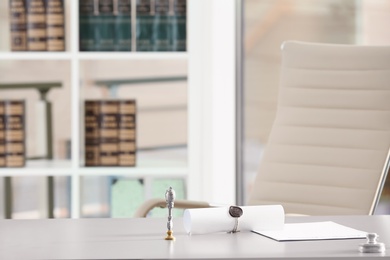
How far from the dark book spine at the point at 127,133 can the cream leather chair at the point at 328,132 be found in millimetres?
947

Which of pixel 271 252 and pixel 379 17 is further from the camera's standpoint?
pixel 379 17

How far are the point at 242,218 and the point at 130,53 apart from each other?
228 cm

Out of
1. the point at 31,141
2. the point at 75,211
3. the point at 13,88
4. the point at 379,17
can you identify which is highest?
the point at 379,17

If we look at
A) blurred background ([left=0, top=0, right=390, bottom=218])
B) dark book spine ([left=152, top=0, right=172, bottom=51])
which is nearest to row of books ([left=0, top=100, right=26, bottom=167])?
blurred background ([left=0, top=0, right=390, bottom=218])

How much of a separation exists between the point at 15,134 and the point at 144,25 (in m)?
0.81

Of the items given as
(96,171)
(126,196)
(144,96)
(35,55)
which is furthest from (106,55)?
(126,196)

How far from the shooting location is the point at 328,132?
3.38m

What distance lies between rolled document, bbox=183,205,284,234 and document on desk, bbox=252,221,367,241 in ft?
0.06

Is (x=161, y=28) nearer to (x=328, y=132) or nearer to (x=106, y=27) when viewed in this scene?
(x=106, y=27)

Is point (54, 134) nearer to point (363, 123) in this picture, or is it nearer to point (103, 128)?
point (103, 128)

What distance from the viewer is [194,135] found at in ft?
13.4

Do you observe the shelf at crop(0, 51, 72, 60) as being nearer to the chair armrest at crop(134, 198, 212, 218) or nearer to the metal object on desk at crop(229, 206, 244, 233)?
the chair armrest at crop(134, 198, 212, 218)

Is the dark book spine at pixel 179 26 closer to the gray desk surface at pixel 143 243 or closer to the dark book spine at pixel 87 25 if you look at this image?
the dark book spine at pixel 87 25

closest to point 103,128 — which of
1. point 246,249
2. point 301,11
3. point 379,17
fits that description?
point 301,11
